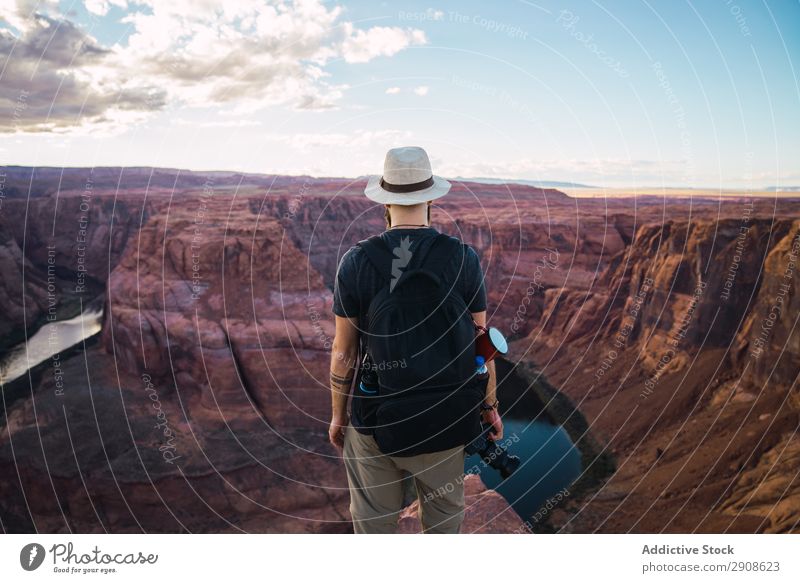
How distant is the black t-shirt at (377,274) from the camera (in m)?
2.78

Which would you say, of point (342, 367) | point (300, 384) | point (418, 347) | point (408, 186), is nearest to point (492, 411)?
point (418, 347)

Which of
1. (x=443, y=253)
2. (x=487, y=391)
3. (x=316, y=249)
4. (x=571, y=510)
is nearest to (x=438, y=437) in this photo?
(x=487, y=391)

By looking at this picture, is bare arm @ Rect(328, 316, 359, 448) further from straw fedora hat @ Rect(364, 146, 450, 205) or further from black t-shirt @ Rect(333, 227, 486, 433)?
straw fedora hat @ Rect(364, 146, 450, 205)

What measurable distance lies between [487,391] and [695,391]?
1288 centimetres

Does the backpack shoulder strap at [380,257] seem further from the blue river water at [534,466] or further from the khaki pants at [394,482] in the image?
the blue river water at [534,466]

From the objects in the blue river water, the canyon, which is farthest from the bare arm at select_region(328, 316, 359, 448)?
the blue river water

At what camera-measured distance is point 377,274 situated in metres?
2.80

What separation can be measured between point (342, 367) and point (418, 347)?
0.45 metres

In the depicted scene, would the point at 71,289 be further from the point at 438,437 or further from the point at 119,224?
the point at 438,437

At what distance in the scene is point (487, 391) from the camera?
10.3 ft

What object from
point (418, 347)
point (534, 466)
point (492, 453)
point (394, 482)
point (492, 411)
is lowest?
point (534, 466)

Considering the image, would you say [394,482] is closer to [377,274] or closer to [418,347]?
[418,347]

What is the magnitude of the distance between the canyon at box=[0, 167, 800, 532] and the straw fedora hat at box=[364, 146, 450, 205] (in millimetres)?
3996

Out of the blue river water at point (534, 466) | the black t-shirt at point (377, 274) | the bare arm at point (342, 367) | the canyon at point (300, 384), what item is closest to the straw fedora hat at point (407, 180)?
the black t-shirt at point (377, 274)
